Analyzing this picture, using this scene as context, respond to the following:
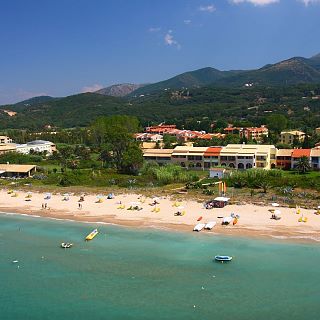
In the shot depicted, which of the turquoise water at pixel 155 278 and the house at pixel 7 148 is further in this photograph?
the house at pixel 7 148

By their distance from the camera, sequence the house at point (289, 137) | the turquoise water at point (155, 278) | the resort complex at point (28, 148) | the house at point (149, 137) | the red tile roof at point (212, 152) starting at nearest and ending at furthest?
1. the turquoise water at point (155, 278)
2. the red tile roof at point (212, 152)
3. the resort complex at point (28, 148)
4. the house at point (289, 137)
5. the house at point (149, 137)

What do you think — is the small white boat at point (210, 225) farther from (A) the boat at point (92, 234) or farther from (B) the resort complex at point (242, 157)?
(B) the resort complex at point (242, 157)

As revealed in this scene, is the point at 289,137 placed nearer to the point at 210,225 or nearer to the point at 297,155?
the point at 297,155

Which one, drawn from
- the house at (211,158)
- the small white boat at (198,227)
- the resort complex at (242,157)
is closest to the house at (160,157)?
the resort complex at (242,157)

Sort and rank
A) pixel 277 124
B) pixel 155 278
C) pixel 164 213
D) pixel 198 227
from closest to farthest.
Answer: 1. pixel 155 278
2. pixel 198 227
3. pixel 164 213
4. pixel 277 124

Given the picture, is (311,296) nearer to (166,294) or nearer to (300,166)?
(166,294)

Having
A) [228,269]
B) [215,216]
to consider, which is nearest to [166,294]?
[228,269]

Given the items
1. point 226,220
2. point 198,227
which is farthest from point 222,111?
point 198,227
